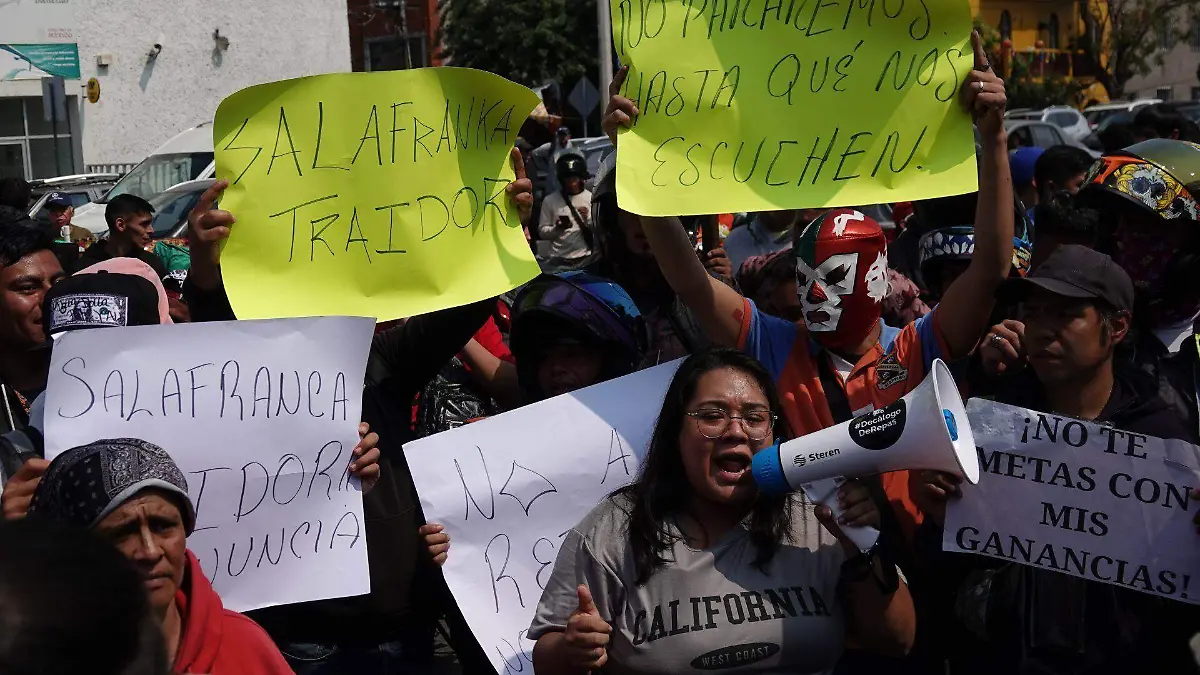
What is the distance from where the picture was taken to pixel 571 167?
11820 mm

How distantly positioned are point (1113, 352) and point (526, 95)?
1.61 meters

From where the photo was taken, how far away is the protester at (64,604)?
1427 mm

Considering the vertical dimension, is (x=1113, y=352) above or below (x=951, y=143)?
below

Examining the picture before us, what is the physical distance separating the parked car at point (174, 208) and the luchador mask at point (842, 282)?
10932 mm

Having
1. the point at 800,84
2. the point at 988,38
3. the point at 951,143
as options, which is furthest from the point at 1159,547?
the point at 988,38

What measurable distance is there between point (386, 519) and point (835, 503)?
1169 mm

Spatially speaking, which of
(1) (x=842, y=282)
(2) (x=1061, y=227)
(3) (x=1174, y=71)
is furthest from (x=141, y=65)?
(3) (x=1174, y=71)

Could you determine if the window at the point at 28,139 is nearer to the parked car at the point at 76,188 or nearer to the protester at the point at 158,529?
the parked car at the point at 76,188

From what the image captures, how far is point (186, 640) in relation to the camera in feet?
8.79

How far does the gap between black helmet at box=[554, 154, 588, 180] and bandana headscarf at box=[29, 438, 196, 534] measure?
9.17m

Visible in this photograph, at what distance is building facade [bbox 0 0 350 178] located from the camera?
29.6 metres

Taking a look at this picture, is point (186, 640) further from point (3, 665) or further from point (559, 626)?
point (3, 665)

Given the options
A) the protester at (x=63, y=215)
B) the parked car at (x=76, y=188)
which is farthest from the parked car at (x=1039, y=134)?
the protester at (x=63, y=215)

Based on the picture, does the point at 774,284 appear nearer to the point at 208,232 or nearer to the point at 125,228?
the point at 208,232
